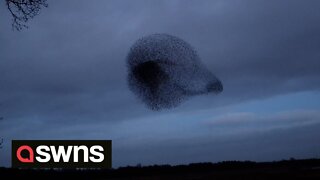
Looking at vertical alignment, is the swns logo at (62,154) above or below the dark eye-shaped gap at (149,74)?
below

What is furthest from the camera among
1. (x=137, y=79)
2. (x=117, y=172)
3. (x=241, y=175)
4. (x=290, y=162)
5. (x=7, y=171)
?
(x=290, y=162)

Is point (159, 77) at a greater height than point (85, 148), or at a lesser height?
greater

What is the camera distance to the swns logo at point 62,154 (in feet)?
99.0

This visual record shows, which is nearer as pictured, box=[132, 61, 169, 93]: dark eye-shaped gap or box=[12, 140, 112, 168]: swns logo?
box=[132, 61, 169, 93]: dark eye-shaped gap

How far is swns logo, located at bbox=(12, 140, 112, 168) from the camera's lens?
3019 cm

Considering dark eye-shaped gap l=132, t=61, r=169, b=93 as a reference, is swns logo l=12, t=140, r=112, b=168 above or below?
below

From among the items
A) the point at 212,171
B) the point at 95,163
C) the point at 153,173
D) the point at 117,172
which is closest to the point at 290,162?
the point at 212,171

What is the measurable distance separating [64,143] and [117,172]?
23.3 feet

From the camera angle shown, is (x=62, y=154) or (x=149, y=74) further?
(x=62, y=154)

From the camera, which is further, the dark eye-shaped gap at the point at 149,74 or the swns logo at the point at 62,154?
the swns logo at the point at 62,154

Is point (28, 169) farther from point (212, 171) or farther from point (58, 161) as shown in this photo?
point (212, 171)

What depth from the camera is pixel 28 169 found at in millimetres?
30859

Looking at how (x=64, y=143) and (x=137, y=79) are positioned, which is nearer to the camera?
(x=137, y=79)

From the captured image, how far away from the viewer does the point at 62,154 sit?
1188 inches
